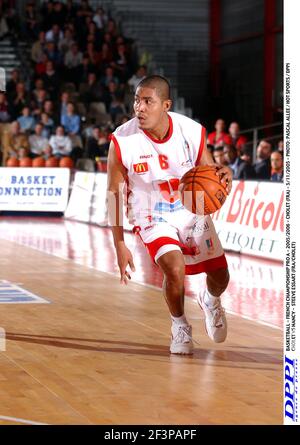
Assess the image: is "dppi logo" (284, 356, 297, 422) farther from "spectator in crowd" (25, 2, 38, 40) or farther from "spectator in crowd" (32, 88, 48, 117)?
"spectator in crowd" (25, 2, 38, 40)

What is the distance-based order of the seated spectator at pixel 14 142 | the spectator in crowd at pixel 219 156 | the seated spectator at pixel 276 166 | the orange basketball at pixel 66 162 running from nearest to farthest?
the seated spectator at pixel 276 166 → the spectator in crowd at pixel 219 156 → the orange basketball at pixel 66 162 → the seated spectator at pixel 14 142

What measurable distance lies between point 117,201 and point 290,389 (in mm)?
3252

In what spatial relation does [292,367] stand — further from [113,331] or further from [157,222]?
[113,331]

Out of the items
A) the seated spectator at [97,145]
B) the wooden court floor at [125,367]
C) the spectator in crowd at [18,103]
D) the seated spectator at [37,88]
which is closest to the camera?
the wooden court floor at [125,367]

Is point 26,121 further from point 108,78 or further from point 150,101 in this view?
point 150,101

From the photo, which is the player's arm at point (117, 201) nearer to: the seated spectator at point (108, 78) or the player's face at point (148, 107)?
the player's face at point (148, 107)

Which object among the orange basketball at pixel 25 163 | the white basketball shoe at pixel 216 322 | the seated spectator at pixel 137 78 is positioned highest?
the seated spectator at pixel 137 78

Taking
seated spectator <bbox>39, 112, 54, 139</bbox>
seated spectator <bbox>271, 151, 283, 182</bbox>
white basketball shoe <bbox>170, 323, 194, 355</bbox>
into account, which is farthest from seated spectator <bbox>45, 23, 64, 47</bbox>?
white basketball shoe <bbox>170, 323, 194, 355</bbox>

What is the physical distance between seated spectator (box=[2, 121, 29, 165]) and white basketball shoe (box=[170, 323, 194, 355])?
17.2 m

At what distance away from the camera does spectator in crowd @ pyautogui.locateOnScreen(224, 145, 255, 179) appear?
17.6 meters

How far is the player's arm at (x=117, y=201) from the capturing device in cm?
734

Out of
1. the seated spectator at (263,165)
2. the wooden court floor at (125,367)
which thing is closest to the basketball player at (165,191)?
the wooden court floor at (125,367)

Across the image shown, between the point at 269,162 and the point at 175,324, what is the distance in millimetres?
10376

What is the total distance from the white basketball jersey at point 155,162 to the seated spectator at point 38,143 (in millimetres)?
17222
